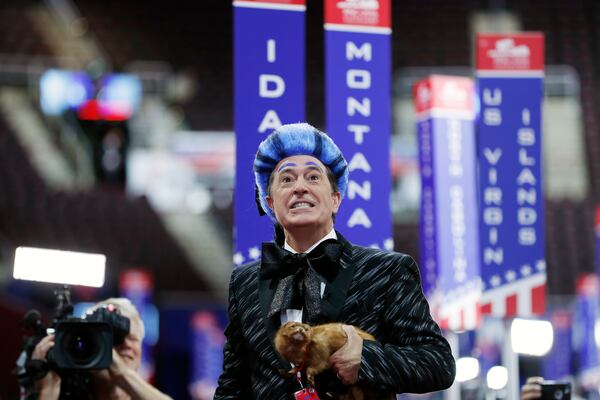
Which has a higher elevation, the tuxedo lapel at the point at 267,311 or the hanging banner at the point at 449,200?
the hanging banner at the point at 449,200

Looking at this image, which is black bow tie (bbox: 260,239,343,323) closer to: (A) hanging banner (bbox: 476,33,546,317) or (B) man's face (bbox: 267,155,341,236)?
(B) man's face (bbox: 267,155,341,236)

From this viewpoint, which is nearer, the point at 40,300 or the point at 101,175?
the point at 40,300

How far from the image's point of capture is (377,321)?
1688 mm

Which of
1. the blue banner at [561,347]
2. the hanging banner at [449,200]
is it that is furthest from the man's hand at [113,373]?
the blue banner at [561,347]

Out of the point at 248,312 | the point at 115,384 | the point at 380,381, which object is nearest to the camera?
the point at 380,381

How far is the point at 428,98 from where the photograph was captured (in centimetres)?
608

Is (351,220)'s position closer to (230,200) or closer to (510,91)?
(510,91)

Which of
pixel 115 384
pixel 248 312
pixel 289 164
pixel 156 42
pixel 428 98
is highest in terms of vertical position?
pixel 156 42

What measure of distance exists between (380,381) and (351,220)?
2.71 meters

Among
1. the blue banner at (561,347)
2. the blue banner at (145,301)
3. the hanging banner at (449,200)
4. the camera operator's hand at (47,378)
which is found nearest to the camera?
the camera operator's hand at (47,378)

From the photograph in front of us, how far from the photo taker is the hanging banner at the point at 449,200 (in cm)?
600

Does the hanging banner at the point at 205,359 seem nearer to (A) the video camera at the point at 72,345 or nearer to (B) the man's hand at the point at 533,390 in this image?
(B) the man's hand at the point at 533,390

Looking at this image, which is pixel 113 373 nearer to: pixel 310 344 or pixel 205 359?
pixel 310 344

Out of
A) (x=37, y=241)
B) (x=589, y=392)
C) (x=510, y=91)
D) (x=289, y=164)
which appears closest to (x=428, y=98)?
(x=510, y=91)
